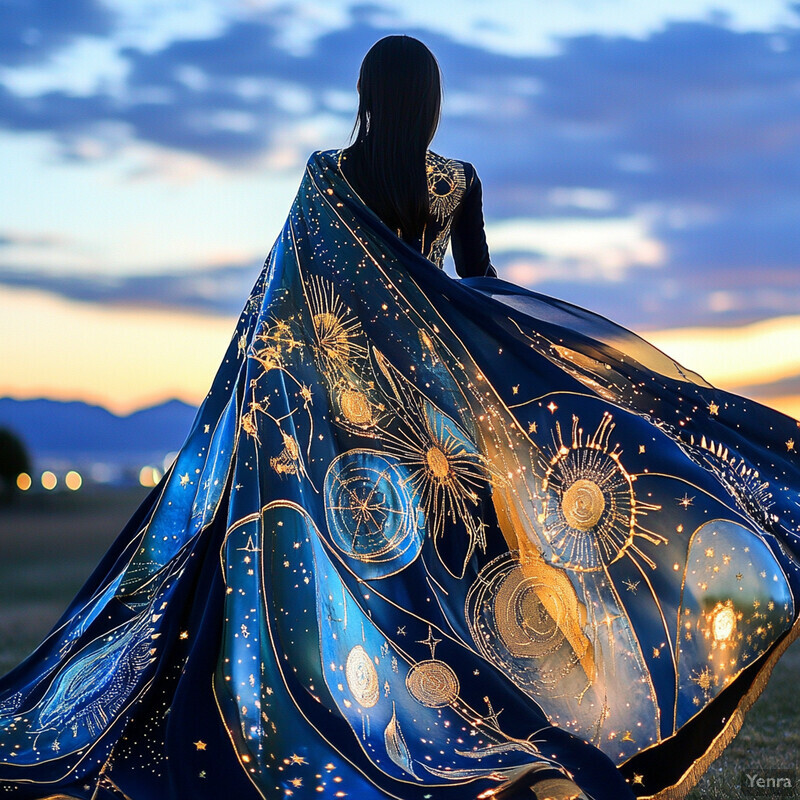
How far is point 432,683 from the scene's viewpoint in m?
2.59

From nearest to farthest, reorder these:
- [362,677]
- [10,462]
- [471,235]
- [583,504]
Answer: [362,677], [583,504], [471,235], [10,462]

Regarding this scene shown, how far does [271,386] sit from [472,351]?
55 centimetres

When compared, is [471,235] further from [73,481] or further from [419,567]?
[73,481]

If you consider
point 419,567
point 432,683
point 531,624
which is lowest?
point 432,683

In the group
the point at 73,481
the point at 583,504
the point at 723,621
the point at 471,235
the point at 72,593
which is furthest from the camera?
the point at 73,481

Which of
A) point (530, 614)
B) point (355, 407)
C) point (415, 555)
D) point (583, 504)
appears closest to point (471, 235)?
point (355, 407)

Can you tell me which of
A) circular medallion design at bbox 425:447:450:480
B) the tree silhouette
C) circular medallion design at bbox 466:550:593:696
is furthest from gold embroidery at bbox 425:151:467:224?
the tree silhouette

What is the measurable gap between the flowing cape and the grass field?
2.14 feet

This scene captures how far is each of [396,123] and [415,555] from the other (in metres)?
1.21

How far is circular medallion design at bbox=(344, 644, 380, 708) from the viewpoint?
256 centimetres

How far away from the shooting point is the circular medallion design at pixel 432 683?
2566 millimetres

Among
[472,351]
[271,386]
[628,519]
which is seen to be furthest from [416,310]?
[628,519]

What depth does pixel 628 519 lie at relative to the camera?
2.79 m

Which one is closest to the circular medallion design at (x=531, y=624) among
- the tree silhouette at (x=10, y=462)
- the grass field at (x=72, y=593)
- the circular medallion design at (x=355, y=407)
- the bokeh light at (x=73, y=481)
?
the circular medallion design at (x=355, y=407)
